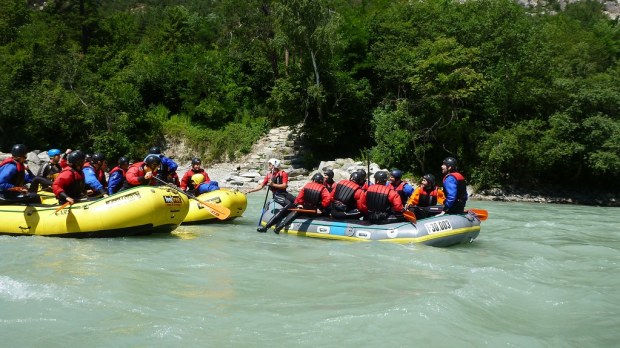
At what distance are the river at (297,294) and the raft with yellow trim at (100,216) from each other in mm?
203

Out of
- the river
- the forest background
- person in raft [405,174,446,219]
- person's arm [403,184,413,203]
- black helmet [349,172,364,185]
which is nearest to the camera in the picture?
the river

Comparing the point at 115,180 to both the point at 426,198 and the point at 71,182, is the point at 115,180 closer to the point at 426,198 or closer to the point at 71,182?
the point at 71,182

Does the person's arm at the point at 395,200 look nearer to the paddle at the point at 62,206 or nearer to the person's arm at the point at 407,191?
→ the person's arm at the point at 407,191

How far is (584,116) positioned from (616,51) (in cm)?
1416

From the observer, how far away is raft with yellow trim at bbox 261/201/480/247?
317 inches

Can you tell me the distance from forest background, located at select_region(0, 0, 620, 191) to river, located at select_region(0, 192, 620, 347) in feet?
44.1

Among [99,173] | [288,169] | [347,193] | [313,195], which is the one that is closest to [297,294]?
[347,193]

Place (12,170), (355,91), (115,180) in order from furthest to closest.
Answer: (355,91), (115,180), (12,170)

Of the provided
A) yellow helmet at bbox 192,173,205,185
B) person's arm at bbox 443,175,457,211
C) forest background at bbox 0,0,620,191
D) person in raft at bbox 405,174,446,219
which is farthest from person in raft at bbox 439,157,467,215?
forest background at bbox 0,0,620,191

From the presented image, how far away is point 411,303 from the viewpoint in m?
5.03

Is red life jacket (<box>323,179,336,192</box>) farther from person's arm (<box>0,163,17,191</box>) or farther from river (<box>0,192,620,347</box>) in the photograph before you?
person's arm (<box>0,163,17,191</box>)

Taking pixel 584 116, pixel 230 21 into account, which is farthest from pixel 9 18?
pixel 584 116

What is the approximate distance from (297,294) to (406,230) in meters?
3.20

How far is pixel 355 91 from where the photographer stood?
23.4m
